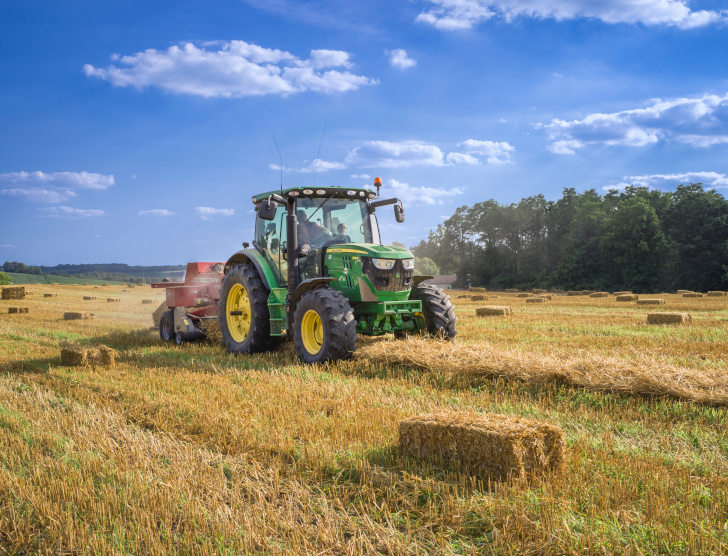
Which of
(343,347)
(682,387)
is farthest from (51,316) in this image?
(682,387)

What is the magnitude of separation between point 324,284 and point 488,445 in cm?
474

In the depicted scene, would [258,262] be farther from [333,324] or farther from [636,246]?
[636,246]

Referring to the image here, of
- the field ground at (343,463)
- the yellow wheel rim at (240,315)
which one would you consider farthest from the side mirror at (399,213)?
the yellow wheel rim at (240,315)

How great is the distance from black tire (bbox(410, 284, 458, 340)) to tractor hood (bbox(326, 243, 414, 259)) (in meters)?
0.66

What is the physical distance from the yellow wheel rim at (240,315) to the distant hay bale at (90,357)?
7.09 feet

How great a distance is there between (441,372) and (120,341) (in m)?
7.44

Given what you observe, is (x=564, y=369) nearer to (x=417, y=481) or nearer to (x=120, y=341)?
(x=417, y=481)

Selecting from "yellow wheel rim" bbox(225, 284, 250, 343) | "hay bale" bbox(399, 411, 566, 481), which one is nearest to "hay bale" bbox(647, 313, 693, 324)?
"yellow wheel rim" bbox(225, 284, 250, 343)

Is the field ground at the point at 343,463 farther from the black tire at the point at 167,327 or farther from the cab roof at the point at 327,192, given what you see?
the black tire at the point at 167,327

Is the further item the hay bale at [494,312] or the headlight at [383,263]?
the hay bale at [494,312]

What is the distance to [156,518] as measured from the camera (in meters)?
2.98

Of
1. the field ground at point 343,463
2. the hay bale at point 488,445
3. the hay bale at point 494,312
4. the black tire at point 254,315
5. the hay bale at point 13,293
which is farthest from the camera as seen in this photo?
the hay bale at point 13,293

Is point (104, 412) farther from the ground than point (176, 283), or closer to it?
closer to it

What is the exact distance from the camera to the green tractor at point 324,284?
7.48 metres
